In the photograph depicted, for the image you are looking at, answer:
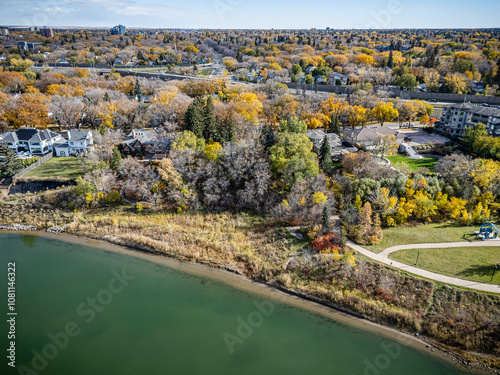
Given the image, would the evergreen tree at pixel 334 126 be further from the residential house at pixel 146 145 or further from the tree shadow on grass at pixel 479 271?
the tree shadow on grass at pixel 479 271

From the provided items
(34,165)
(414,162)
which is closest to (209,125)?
(34,165)

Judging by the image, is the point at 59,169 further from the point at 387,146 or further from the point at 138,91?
the point at 387,146

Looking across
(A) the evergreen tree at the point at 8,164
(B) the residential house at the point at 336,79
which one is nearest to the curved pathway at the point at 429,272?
(A) the evergreen tree at the point at 8,164

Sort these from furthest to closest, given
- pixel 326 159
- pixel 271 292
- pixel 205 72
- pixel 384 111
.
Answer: pixel 205 72 < pixel 384 111 < pixel 326 159 < pixel 271 292

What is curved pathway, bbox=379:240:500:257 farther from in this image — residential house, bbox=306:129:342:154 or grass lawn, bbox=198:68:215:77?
grass lawn, bbox=198:68:215:77

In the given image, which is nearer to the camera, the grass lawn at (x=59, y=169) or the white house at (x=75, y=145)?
the grass lawn at (x=59, y=169)


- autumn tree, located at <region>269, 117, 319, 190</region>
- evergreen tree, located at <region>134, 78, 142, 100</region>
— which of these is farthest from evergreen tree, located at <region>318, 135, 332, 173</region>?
evergreen tree, located at <region>134, 78, 142, 100</region>
